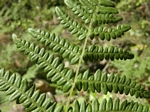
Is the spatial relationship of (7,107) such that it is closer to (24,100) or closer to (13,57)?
(24,100)

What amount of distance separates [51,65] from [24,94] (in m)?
0.16

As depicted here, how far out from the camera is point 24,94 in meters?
1.06

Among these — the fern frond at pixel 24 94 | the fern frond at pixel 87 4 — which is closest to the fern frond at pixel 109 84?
the fern frond at pixel 24 94

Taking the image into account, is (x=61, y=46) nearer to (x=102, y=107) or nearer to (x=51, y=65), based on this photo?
(x=51, y=65)

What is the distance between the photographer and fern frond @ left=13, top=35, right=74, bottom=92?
44.1 inches

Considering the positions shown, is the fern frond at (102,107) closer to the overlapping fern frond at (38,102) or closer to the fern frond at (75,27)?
the overlapping fern frond at (38,102)

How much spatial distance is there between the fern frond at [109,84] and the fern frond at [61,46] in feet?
0.31

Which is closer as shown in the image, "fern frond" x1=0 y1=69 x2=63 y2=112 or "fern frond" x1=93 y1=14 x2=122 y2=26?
"fern frond" x1=0 y1=69 x2=63 y2=112

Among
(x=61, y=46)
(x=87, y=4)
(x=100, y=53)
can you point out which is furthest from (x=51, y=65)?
(x=87, y=4)

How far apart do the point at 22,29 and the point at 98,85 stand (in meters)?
6.15

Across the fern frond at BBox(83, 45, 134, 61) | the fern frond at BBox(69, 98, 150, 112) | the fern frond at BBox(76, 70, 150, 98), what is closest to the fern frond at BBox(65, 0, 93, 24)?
the fern frond at BBox(83, 45, 134, 61)

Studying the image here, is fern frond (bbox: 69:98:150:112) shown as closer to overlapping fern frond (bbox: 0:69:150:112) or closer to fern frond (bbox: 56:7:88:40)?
overlapping fern frond (bbox: 0:69:150:112)

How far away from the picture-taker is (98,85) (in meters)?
1.12

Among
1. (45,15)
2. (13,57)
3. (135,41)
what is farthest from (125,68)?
(45,15)
